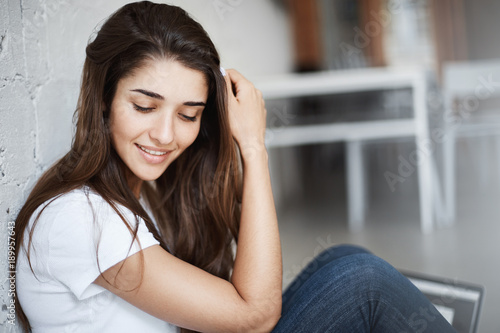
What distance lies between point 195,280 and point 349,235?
66.9 inches

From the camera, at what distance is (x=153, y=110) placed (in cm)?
76

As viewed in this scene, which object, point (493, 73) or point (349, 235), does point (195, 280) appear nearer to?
point (349, 235)

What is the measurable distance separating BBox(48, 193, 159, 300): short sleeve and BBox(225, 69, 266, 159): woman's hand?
290 millimetres

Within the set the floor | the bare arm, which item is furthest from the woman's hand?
the floor

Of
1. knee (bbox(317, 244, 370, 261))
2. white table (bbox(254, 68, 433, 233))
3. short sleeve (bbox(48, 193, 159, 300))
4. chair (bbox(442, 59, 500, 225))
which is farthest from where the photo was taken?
chair (bbox(442, 59, 500, 225))

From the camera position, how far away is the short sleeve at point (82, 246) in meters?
0.66

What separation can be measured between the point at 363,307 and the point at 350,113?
2.52 meters

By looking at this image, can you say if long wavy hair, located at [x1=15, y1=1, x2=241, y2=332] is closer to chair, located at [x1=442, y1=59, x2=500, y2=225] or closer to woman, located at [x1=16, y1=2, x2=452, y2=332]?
woman, located at [x1=16, y1=2, x2=452, y2=332]

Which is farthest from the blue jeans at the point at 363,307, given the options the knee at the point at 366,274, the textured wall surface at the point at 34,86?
the textured wall surface at the point at 34,86

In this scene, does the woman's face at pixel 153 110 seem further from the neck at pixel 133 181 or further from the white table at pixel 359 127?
the white table at pixel 359 127

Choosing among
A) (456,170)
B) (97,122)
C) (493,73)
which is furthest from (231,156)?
(456,170)

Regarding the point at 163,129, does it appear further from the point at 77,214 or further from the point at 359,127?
the point at 359,127

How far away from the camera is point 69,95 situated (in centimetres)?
94

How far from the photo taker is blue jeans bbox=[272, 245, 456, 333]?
0.79m
